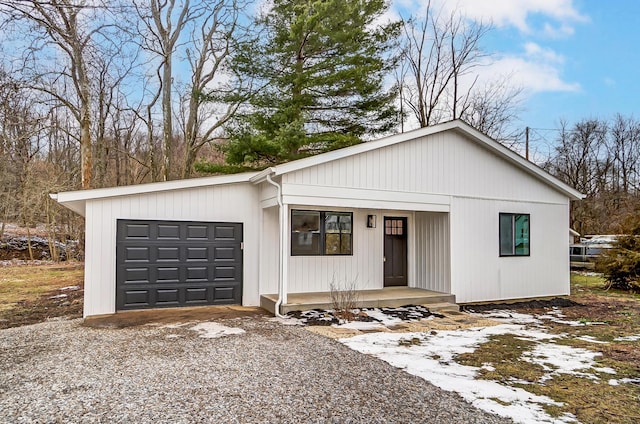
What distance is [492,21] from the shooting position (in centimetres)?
1898

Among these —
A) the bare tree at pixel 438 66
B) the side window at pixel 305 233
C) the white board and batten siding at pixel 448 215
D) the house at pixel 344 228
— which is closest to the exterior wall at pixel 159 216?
the house at pixel 344 228

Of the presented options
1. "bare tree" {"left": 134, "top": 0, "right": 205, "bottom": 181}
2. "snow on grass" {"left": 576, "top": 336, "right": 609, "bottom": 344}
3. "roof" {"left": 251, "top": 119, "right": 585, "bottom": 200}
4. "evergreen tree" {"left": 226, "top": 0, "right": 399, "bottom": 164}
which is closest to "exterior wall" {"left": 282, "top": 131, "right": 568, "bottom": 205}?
"roof" {"left": 251, "top": 119, "right": 585, "bottom": 200}

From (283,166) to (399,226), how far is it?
396 cm

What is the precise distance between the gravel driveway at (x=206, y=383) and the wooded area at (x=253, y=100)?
265 inches

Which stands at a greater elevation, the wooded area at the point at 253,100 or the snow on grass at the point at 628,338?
the wooded area at the point at 253,100

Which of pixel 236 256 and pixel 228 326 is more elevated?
pixel 236 256

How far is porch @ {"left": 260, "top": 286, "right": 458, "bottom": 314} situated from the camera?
7.78 m

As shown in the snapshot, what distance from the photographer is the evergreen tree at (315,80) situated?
14055mm

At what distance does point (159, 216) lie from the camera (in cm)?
773

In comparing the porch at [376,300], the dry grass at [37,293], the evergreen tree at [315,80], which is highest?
the evergreen tree at [315,80]

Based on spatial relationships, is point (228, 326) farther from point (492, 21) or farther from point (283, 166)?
point (492, 21)

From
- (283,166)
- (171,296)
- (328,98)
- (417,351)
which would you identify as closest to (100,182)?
(328,98)

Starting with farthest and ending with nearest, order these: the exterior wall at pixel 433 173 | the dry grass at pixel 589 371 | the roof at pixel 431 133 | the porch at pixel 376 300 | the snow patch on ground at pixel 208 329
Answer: the exterior wall at pixel 433 173
the porch at pixel 376 300
the roof at pixel 431 133
the snow patch on ground at pixel 208 329
the dry grass at pixel 589 371

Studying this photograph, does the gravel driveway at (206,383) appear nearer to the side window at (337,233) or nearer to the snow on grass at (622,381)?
the snow on grass at (622,381)
